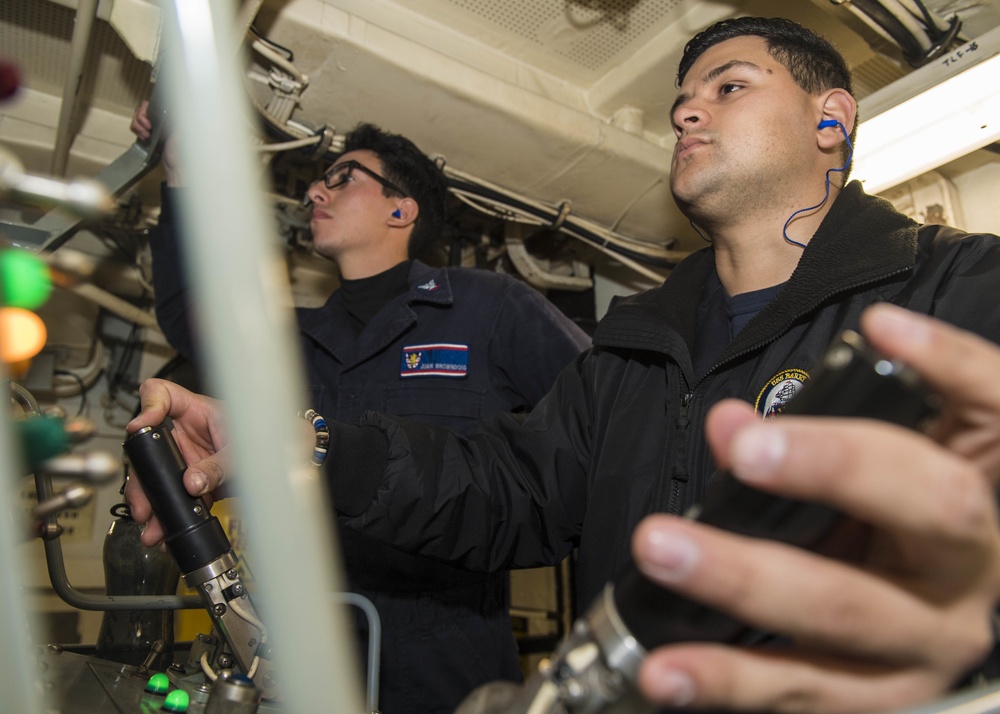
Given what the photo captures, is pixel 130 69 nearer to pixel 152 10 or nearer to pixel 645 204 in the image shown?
pixel 152 10

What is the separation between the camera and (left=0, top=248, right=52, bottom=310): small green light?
0.39 meters

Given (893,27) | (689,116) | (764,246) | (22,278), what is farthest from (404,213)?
(22,278)

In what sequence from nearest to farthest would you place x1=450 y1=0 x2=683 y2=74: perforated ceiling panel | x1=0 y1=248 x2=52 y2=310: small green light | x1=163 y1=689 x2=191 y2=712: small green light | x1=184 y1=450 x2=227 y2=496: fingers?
x1=0 y1=248 x2=52 y2=310: small green light → x1=163 y1=689 x2=191 y2=712: small green light → x1=184 y1=450 x2=227 y2=496: fingers → x1=450 y1=0 x2=683 y2=74: perforated ceiling panel

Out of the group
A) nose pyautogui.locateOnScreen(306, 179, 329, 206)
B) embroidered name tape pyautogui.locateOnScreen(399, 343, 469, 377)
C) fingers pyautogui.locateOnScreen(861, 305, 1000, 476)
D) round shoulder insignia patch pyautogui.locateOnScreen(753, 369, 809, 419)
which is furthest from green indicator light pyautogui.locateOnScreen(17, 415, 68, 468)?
nose pyautogui.locateOnScreen(306, 179, 329, 206)

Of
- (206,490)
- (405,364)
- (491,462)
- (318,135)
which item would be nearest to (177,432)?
(206,490)

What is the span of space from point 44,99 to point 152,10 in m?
0.92

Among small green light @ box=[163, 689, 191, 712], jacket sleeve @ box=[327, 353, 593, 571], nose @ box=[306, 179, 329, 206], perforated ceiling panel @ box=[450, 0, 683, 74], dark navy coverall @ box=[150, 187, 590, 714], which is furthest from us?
nose @ box=[306, 179, 329, 206]

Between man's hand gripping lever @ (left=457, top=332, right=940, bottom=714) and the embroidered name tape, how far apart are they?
140cm

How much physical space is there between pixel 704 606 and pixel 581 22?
185 cm

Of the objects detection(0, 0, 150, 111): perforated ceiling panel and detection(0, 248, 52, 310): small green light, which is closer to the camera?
detection(0, 248, 52, 310): small green light

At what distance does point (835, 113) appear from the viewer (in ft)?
4.61

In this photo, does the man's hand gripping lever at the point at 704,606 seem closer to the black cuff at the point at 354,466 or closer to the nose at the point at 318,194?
the black cuff at the point at 354,466

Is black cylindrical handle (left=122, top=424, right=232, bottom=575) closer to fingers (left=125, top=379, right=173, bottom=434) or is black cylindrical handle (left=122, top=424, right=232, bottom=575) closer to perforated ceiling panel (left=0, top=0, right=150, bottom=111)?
fingers (left=125, top=379, right=173, bottom=434)

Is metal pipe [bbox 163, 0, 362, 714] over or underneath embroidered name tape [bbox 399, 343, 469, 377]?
over
